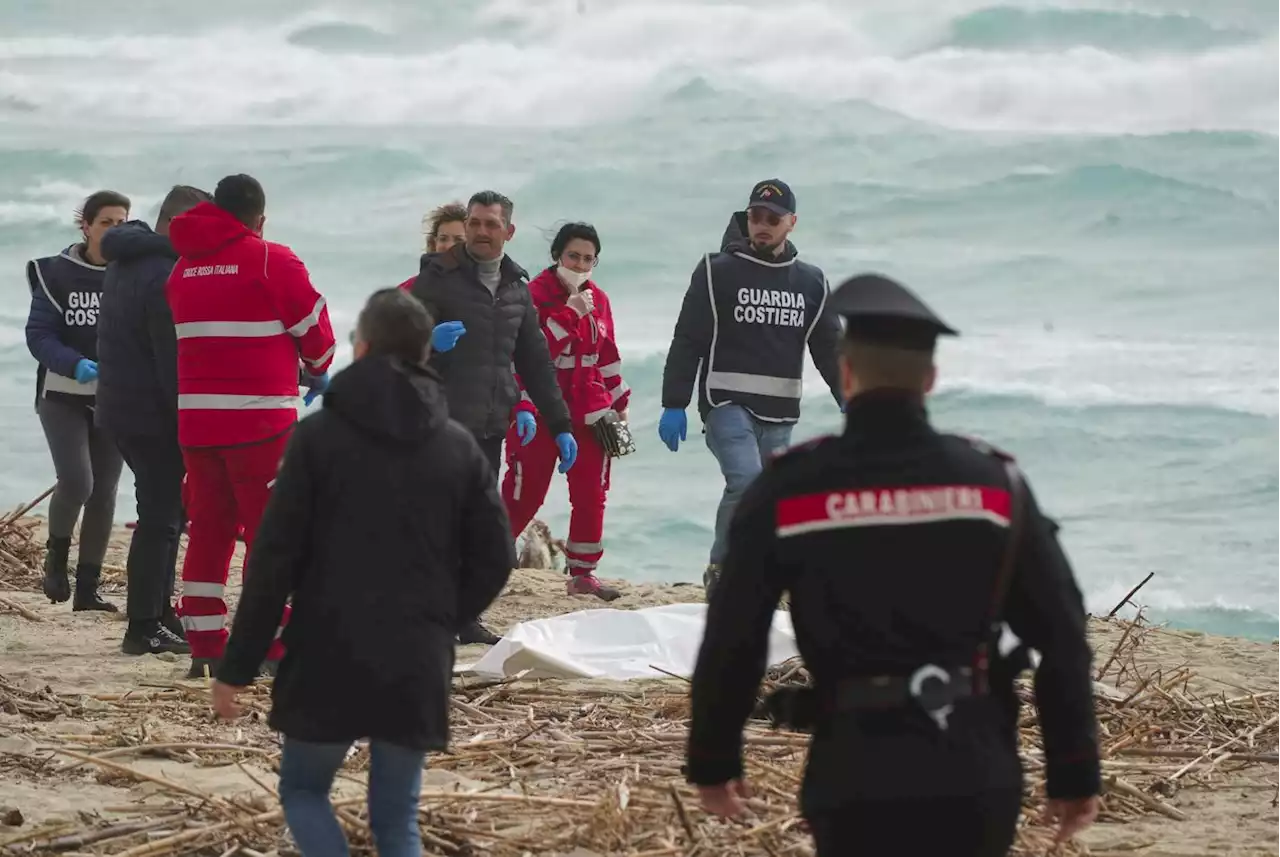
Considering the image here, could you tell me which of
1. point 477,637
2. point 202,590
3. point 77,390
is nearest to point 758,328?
point 477,637

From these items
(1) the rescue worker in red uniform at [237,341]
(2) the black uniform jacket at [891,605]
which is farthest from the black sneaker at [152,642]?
(2) the black uniform jacket at [891,605]

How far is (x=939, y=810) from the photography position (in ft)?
9.64

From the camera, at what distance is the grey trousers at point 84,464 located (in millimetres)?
8734

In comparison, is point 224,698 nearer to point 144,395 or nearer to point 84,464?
point 144,395

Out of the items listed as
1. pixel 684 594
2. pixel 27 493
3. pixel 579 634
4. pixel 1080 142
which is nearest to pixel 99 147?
pixel 1080 142

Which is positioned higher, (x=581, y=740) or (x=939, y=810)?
(x=939, y=810)

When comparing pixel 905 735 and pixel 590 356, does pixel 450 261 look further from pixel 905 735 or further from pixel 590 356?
pixel 905 735

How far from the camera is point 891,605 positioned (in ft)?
9.72

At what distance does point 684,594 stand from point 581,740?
457cm

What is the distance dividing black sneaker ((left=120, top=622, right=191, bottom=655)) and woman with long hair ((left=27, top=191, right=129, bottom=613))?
1.16 metres

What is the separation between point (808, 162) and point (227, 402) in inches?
1252

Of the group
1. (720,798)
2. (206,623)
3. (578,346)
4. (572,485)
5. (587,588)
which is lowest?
(587,588)

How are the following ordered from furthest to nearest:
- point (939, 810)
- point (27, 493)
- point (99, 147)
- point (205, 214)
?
point (99, 147)
point (27, 493)
point (205, 214)
point (939, 810)

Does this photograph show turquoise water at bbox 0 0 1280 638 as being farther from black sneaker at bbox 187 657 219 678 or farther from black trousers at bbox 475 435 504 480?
black sneaker at bbox 187 657 219 678
